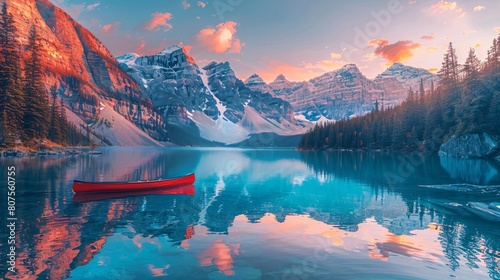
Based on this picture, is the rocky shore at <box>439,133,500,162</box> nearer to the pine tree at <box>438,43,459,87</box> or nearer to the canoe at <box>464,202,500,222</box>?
the pine tree at <box>438,43,459,87</box>

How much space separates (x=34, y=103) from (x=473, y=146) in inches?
4759

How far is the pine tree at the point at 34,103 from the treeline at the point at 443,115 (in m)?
118

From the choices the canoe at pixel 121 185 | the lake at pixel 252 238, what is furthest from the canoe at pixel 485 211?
the canoe at pixel 121 185

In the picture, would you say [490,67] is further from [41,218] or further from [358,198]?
[41,218]

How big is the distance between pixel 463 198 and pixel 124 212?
30.7m

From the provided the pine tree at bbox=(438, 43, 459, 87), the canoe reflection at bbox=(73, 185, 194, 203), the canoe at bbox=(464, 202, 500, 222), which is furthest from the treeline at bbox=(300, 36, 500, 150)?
the canoe reflection at bbox=(73, 185, 194, 203)

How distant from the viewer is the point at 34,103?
88750 mm

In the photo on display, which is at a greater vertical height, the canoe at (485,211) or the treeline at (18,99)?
the treeline at (18,99)

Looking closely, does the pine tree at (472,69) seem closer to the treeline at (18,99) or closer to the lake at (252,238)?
the lake at (252,238)

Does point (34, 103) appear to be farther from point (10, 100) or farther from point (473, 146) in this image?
point (473, 146)

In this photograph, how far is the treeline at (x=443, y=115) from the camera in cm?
8512

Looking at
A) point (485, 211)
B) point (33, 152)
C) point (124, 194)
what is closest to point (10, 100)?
point (33, 152)

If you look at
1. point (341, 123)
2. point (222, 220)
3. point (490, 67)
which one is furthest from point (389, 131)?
point (222, 220)

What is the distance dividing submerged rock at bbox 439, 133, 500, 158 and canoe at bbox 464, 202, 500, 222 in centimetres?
7061
